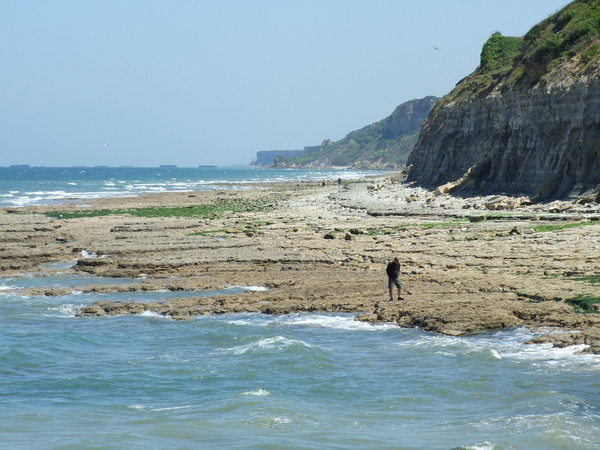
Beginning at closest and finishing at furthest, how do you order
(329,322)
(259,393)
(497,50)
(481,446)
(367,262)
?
(481,446) → (259,393) → (329,322) → (367,262) → (497,50)

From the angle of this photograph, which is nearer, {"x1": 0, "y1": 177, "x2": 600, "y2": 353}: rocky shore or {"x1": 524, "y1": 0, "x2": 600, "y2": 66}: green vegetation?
{"x1": 0, "y1": 177, "x2": 600, "y2": 353}: rocky shore

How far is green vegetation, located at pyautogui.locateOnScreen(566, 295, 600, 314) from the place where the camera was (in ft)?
61.3

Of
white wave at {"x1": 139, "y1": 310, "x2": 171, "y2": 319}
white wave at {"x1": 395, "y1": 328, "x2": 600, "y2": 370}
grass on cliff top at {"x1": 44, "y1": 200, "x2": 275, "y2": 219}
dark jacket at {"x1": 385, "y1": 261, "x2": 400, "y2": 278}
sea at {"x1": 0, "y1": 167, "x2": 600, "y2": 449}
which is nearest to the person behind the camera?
sea at {"x1": 0, "y1": 167, "x2": 600, "y2": 449}

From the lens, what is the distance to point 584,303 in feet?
62.5

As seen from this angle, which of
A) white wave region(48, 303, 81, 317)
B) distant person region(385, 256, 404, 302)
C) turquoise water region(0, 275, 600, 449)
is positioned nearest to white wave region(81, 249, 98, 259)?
white wave region(48, 303, 81, 317)

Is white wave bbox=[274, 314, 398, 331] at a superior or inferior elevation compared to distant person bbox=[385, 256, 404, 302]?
inferior

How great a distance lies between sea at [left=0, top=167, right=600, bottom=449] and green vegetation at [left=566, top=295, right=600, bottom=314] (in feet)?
5.06

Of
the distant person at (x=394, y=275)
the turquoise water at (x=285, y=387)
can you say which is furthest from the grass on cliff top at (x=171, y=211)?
the turquoise water at (x=285, y=387)

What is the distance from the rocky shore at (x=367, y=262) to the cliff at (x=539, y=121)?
2.94 metres

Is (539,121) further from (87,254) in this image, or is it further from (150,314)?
(150,314)

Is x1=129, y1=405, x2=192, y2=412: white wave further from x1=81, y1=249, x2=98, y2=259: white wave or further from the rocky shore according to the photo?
x1=81, y1=249, x2=98, y2=259: white wave

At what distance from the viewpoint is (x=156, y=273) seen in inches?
1117

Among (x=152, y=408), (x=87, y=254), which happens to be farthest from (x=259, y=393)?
(x=87, y=254)

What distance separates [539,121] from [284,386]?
37.5 metres
